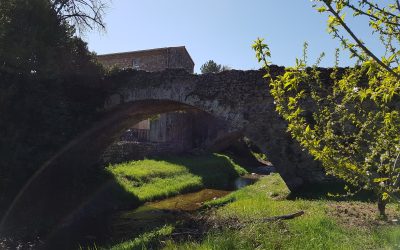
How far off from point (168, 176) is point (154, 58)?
1157cm

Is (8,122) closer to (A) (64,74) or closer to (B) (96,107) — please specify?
(A) (64,74)

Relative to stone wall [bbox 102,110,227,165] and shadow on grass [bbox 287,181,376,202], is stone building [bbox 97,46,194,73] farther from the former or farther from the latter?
shadow on grass [bbox 287,181,376,202]

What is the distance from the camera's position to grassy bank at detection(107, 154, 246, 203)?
14.4m

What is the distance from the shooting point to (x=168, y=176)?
56.8 ft

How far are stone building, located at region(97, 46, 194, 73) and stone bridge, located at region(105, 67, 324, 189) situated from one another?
1333 cm

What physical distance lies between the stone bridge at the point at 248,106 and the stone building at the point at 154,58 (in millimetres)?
13330

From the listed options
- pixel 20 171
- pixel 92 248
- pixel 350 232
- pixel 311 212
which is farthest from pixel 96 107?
pixel 350 232

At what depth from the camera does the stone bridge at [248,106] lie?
11.4 metres

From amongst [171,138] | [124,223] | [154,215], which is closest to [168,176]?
[154,215]

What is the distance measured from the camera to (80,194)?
1230 centimetres

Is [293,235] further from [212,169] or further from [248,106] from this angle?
[212,169]

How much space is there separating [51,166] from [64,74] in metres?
2.92

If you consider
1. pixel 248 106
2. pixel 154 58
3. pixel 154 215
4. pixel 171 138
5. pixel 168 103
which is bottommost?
pixel 154 215

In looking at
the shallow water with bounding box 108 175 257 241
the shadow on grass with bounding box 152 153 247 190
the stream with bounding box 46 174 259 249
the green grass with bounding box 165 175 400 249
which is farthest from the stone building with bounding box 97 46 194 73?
the green grass with bounding box 165 175 400 249
